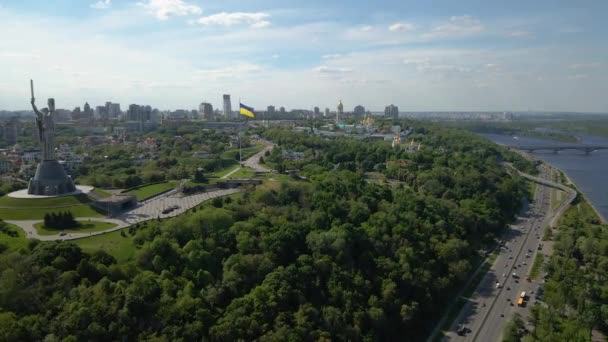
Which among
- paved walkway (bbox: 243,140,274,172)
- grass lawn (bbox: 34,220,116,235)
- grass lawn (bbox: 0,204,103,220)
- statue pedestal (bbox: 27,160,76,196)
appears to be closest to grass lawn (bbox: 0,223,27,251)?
grass lawn (bbox: 34,220,116,235)

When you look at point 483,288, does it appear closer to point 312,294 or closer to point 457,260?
point 457,260

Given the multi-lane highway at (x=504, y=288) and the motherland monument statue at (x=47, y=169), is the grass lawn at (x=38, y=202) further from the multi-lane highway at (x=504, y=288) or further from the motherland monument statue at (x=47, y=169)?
the multi-lane highway at (x=504, y=288)

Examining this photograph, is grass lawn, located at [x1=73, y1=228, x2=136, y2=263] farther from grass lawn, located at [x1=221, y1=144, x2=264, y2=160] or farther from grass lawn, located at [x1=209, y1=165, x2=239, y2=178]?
grass lawn, located at [x1=221, y1=144, x2=264, y2=160]

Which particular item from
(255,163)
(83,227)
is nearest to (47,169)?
(83,227)

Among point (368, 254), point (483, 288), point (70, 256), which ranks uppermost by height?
point (70, 256)

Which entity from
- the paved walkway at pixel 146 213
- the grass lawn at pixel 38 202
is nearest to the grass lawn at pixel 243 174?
the paved walkway at pixel 146 213

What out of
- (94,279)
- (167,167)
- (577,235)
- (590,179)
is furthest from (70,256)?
(590,179)
